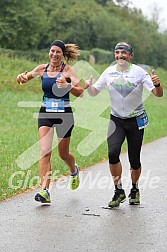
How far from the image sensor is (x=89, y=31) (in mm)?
60531

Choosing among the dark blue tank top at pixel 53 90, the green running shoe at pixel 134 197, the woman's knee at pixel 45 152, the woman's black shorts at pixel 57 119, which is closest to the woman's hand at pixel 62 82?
the dark blue tank top at pixel 53 90

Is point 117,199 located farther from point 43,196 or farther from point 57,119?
point 57,119

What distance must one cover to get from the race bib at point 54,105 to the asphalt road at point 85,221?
46.7 inches

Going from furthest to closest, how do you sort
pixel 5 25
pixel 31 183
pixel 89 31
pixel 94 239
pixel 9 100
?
1. pixel 89 31
2. pixel 5 25
3. pixel 9 100
4. pixel 31 183
5. pixel 94 239

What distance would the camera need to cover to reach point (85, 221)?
22.4 feet

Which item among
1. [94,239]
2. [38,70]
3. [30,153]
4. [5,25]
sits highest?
[5,25]

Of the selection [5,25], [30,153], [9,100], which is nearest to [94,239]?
[30,153]

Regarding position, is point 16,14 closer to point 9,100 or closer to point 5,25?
point 5,25

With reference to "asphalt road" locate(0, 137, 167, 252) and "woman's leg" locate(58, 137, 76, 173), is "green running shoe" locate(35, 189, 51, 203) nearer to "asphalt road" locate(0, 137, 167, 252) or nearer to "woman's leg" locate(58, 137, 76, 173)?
"asphalt road" locate(0, 137, 167, 252)

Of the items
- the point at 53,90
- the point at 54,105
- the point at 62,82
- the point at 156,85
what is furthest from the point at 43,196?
the point at 156,85

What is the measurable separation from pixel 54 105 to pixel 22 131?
26.3 feet

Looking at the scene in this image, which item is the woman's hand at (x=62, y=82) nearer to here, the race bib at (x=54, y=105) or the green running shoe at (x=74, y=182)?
the race bib at (x=54, y=105)

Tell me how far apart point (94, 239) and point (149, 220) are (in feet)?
3.60

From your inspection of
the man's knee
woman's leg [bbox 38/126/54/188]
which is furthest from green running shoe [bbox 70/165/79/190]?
the man's knee
